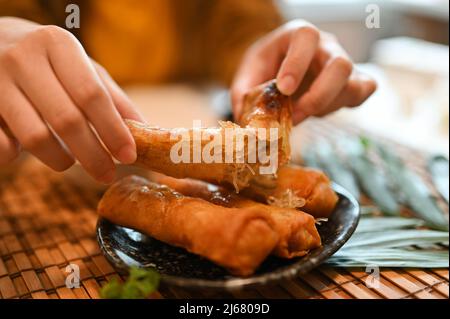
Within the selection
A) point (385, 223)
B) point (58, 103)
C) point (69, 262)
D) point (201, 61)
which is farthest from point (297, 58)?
point (201, 61)

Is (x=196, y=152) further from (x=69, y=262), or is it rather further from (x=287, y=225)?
(x=69, y=262)

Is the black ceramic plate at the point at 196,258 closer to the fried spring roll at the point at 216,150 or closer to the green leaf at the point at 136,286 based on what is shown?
the green leaf at the point at 136,286

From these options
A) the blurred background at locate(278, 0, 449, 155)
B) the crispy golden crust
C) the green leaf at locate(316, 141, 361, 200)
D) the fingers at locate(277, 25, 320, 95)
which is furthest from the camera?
the blurred background at locate(278, 0, 449, 155)

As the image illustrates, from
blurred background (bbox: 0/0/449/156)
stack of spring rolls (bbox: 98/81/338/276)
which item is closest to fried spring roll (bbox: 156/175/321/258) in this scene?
stack of spring rolls (bbox: 98/81/338/276)

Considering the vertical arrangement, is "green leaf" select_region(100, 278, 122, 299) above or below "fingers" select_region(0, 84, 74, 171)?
below

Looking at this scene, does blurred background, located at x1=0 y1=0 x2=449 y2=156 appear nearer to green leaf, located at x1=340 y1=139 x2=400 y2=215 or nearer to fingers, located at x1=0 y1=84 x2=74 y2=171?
green leaf, located at x1=340 y1=139 x2=400 y2=215

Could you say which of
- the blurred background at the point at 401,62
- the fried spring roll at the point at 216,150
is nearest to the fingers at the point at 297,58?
the fried spring roll at the point at 216,150

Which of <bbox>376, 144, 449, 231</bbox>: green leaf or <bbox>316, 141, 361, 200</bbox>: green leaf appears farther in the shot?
<bbox>316, 141, 361, 200</bbox>: green leaf
